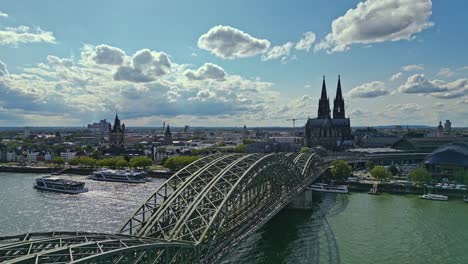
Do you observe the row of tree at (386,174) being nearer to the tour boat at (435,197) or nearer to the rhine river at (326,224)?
the tour boat at (435,197)

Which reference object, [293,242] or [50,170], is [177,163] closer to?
[50,170]

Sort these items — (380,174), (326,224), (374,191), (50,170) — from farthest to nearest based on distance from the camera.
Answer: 1. (50,170)
2. (380,174)
3. (374,191)
4. (326,224)

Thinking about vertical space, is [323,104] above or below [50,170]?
above

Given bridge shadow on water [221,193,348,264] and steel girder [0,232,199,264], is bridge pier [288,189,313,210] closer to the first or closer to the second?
bridge shadow on water [221,193,348,264]

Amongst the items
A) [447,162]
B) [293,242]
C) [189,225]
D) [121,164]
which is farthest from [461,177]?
[121,164]

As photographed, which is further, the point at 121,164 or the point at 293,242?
the point at 121,164

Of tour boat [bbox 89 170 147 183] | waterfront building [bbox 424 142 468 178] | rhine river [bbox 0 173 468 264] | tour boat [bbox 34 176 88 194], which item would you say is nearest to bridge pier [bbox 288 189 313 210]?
rhine river [bbox 0 173 468 264]

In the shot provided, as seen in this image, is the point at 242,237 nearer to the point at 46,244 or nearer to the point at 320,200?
the point at 46,244
